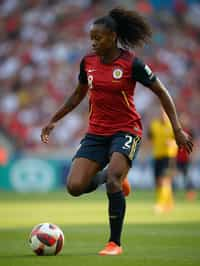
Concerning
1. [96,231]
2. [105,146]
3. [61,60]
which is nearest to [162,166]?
[96,231]

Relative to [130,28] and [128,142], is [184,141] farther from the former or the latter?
[130,28]

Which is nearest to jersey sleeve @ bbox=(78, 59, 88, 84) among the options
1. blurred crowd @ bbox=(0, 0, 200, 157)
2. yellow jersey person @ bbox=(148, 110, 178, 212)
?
yellow jersey person @ bbox=(148, 110, 178, 212)

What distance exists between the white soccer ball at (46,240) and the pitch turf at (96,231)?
12 cm

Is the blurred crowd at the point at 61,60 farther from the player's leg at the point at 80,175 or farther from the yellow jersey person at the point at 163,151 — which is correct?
the player's leg at the point at 80,175

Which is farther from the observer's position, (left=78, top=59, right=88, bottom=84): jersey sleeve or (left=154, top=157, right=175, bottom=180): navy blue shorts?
(left=154, top=157, right=175, bottom=180): navy blue shorts

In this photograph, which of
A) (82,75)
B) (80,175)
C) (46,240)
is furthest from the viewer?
(82,75)

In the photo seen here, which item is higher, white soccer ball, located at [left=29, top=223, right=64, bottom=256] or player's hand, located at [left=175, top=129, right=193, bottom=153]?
player's hand, located at [left=175, top=129, right=193, bottom=153]

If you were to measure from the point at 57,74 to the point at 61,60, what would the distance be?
28.5 inches

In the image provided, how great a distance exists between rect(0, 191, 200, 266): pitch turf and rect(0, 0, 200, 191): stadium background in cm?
433

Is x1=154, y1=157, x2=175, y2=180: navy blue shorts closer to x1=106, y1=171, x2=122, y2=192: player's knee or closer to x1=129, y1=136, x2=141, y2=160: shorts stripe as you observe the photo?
x1=129, y1=136, x2=141, y2=160: shorts stripe

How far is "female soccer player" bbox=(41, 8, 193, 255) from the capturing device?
28.6 ft

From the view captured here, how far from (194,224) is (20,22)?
18.2 meters

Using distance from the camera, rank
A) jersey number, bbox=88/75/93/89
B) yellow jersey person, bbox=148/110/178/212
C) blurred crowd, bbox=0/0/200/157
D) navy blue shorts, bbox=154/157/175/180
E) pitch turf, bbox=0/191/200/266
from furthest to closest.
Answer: blurred crowd, bbox=0/0/200/157, navy blue shorts, bbox=154/157/175/180, yellow jersey person, bbox=148/110/178/212, jersey number, bbox=88/75/93/89, pitch turf, bbox=0/191/200/266

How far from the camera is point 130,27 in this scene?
9359mm
